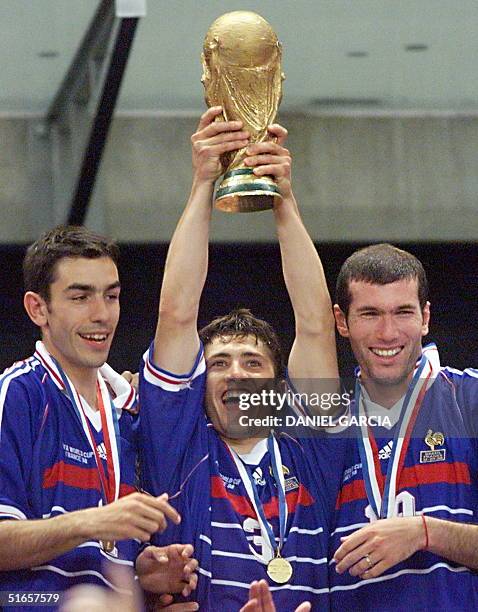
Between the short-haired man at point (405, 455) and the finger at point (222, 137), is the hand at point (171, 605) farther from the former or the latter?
the finger at point (222, 137)

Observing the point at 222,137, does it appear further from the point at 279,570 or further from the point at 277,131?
the point at 279,570

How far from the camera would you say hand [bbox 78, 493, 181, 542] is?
3.34 meters

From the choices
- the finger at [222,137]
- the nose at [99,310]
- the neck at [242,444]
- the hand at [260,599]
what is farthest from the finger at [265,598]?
the finger at [222,137]

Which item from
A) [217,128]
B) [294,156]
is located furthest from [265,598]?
[294,156]

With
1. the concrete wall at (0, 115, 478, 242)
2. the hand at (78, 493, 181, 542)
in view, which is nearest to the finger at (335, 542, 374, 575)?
the hand at (78, 493, 181, 542)

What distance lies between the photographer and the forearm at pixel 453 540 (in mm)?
3662

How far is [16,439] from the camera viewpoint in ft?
11.8

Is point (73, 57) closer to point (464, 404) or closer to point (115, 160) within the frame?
point (115, 160)

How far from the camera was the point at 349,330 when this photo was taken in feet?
13.1

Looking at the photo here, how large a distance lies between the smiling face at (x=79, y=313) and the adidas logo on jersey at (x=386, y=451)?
2.73 feet

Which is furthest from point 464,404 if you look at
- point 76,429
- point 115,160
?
point 115,160

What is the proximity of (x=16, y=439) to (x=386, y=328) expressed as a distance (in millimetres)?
1082

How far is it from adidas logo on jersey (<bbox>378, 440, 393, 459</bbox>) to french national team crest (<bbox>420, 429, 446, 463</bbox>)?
0.09 m

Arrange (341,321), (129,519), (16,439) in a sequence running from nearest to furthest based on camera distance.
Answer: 1. (129,519)
2. (16,439)
3. (341,321)
